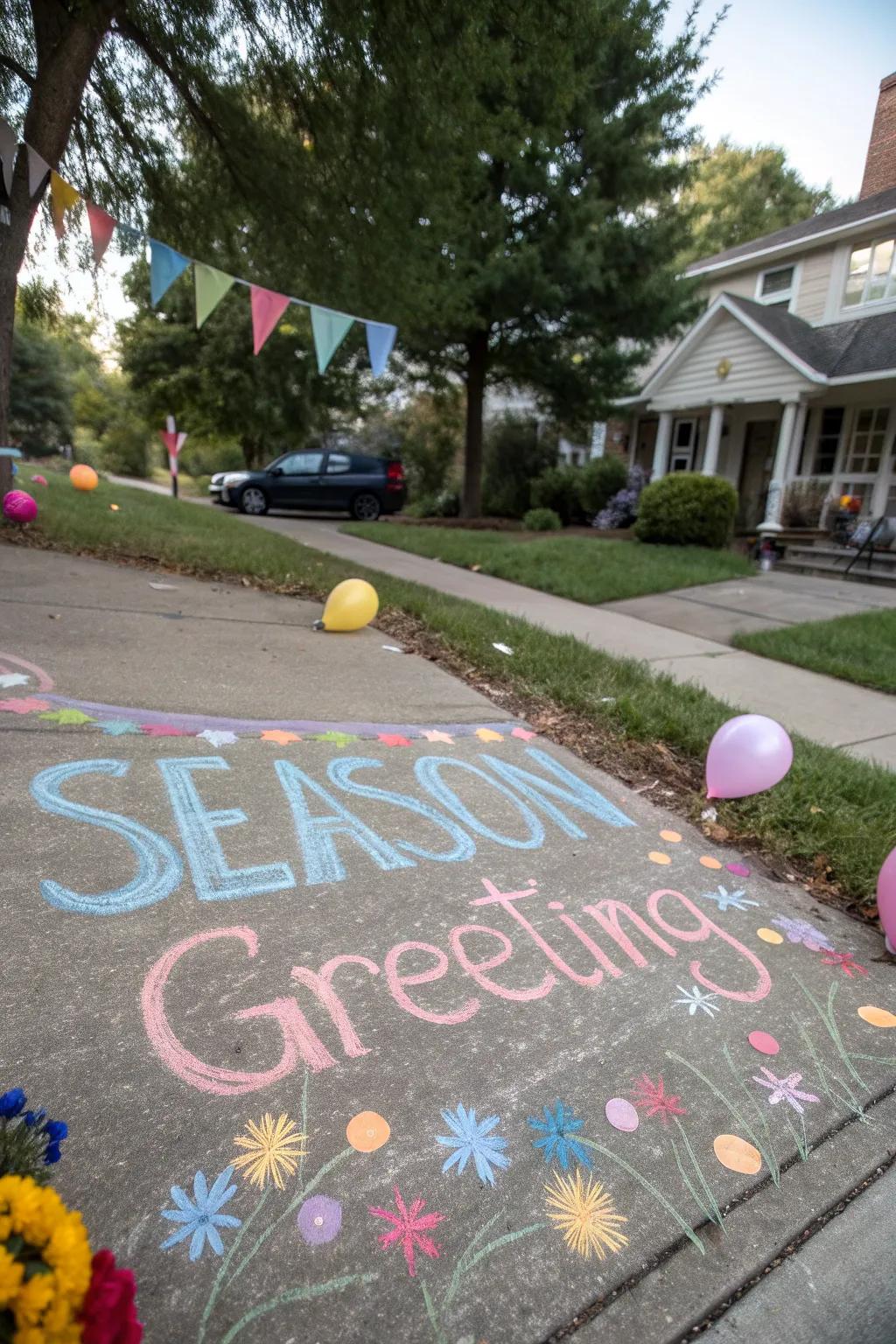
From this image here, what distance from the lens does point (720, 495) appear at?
35.7 feet

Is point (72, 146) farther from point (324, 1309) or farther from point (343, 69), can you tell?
point (324, 1309)

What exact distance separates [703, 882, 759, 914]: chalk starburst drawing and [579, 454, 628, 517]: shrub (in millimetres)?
13389

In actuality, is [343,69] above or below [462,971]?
above

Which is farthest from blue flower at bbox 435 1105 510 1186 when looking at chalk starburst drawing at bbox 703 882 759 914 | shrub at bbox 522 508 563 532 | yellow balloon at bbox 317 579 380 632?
shrub at bbox 522 508 563 532

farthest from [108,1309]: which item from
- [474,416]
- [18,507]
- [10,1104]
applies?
[474,416]

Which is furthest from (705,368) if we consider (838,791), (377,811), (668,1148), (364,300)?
(668,1148)

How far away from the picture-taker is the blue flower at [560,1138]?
143cm

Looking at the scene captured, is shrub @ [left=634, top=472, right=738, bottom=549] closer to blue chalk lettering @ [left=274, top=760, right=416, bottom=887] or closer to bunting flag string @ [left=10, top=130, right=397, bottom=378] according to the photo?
bunting flag string @ [left=10, top=130, right=397, bottom=378]

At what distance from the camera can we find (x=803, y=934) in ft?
7.43

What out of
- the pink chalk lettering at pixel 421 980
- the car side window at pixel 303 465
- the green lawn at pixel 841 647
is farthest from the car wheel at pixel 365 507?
the pink chalk lettering at pixel 421 980

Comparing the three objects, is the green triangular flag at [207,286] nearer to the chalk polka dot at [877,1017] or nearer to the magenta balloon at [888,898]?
the magenta balloon at [888,898]

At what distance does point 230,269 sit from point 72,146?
6.44 ft

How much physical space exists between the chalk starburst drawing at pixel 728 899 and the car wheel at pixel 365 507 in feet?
47.8

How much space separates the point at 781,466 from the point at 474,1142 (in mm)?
13374
